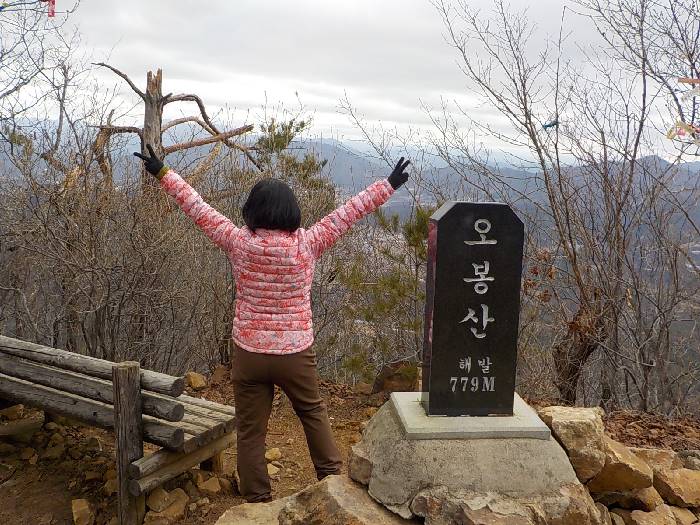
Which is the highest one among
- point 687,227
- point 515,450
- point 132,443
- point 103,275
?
point 687,227

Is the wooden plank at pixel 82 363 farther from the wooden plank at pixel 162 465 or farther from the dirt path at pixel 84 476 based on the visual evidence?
the dirt path at pixel 84 476

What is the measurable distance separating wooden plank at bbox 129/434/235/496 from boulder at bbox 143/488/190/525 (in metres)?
0.14

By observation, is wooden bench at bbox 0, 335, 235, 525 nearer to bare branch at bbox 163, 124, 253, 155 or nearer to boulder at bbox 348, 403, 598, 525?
boulder at bbox 348, 403, 598, 525

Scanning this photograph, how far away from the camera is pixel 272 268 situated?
9.34 ft

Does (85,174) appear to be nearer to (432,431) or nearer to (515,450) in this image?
(432,431)

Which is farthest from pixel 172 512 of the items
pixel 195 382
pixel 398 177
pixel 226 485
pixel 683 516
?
pixel 683 516

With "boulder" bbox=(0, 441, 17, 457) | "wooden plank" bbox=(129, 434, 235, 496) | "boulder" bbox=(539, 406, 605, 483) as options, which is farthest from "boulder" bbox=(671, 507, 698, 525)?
"boulder" bbox=(0, 441, 17, 457)

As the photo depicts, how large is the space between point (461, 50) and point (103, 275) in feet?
13.7

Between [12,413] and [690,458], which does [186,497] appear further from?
[690,458]

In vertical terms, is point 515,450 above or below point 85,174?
below

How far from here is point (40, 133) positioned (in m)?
5.68

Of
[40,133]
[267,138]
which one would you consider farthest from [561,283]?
[40,133]

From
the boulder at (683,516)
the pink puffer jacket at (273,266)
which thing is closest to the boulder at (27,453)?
the pink puffer jacket at (273,266)

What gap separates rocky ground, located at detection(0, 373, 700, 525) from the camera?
3.53 m
